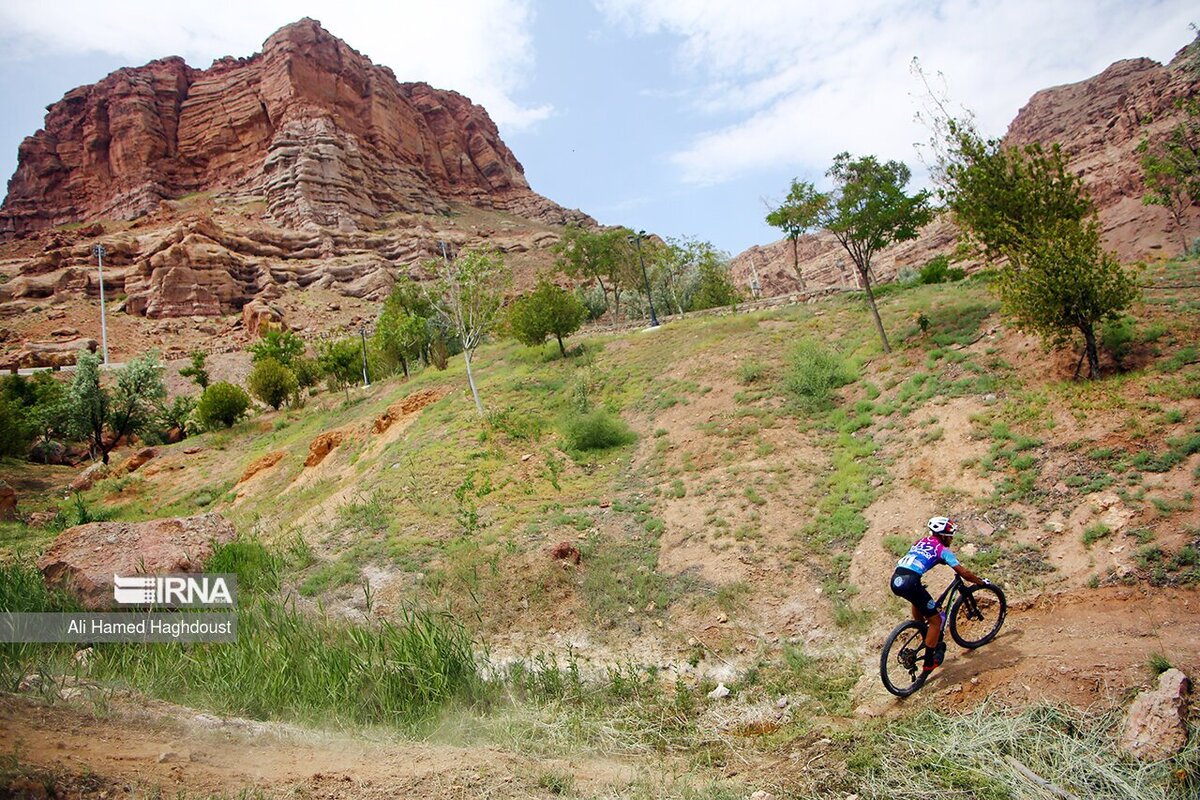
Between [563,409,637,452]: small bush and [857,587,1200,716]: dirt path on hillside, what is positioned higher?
[563,409,637,452]: small bush

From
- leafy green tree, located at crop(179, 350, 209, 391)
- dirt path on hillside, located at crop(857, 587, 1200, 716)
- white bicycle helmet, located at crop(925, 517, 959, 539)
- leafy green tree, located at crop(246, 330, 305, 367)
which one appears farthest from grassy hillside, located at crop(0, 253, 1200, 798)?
leafy green tree, located at crop(179, 350, 209, 391)

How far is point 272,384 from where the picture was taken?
35656 millimetres

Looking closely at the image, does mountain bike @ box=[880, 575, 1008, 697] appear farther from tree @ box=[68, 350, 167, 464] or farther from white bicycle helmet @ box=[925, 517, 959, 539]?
tree @ box=[68, 350, 167, 464]

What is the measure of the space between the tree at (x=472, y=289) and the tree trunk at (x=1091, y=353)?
56.7 ft

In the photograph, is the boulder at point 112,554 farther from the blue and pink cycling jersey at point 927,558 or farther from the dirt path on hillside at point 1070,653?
the blue and pink cycling jersey at point 927,558

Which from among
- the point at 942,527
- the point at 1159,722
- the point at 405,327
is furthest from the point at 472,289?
the point at 1159,722

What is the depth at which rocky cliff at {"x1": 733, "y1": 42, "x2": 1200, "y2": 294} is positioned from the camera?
42000 mm

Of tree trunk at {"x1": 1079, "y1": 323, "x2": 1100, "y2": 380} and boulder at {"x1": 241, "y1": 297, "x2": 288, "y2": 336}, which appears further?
boulder at {"x1": 241, "y1": 297, "x2": 288, "y2": 336}

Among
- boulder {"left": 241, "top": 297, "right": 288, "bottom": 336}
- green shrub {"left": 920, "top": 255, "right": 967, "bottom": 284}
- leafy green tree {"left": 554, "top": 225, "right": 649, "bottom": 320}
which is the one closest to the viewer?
green shrub {"left": 920, "top": 255, "right": 967, "bottom": 284}

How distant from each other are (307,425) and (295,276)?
49.1 metres

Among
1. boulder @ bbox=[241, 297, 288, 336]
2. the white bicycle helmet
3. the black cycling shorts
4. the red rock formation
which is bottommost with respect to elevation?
the black cycling shorts

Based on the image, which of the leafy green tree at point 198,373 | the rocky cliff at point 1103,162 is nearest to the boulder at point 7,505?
the leafy green tree at point 198,373

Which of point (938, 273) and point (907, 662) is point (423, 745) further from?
point (938, 273)

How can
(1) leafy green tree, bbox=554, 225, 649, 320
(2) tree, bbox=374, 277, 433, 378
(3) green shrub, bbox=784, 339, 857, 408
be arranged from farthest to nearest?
(1) leafy green tree, bbox=554, 225, 649, 320 < (2) tree, bbox=374, 277, 433, 378 < (3) green shrub, bbox=784, 339, 857, 408
